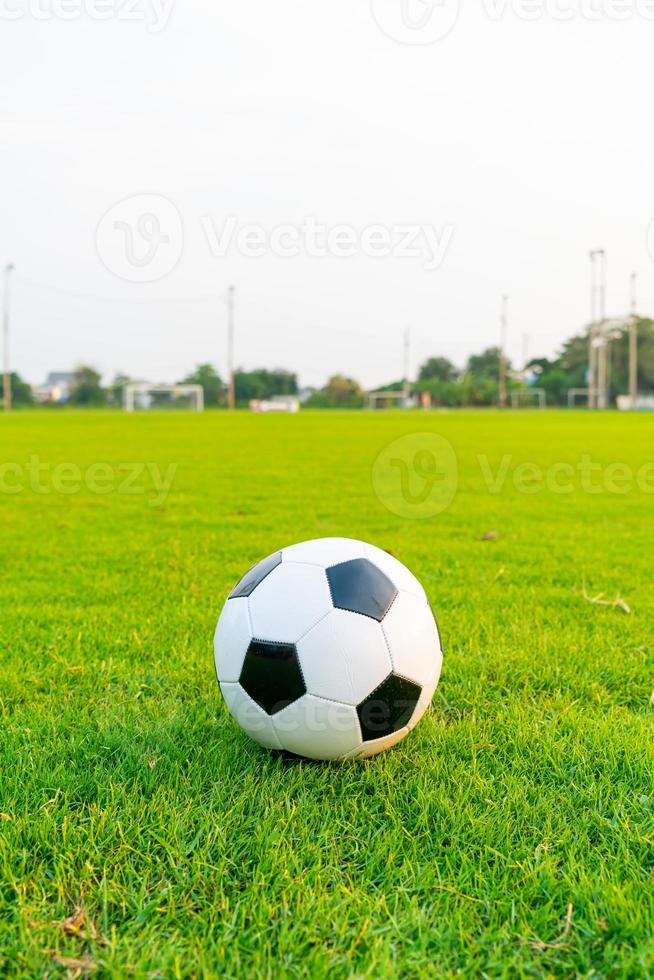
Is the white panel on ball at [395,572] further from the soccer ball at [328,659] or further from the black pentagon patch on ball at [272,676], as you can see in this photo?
the black pentagon patch on ball at [272,676]

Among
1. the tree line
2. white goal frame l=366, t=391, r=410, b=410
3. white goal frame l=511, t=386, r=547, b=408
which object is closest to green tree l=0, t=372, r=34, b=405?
the tree line

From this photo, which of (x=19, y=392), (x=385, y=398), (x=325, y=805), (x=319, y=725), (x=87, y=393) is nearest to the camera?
(x=325, y=805)

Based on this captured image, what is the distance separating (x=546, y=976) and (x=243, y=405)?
251 feet

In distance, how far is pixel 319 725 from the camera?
223 cm

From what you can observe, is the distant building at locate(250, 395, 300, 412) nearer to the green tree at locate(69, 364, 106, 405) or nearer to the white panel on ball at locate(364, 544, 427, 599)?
the green tree at locate(69, 364, 106, 405)

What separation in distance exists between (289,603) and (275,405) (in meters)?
78.0

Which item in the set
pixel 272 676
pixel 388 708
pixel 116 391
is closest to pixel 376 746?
pixel 388 708

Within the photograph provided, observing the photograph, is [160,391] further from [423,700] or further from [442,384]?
[423,700]

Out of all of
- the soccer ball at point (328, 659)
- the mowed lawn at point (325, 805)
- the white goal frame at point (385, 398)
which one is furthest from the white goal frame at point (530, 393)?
the soccer ball at point (328, 659)

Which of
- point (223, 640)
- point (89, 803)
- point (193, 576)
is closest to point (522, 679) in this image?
point (223, 640)

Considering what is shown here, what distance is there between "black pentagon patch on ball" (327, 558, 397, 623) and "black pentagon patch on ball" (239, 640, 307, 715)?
0.24 meters

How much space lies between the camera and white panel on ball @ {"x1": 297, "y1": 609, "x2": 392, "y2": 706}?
2238 millimetres

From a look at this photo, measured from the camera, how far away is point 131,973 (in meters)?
1.50

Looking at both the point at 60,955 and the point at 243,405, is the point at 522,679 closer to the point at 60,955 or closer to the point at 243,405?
the point at 60,955
